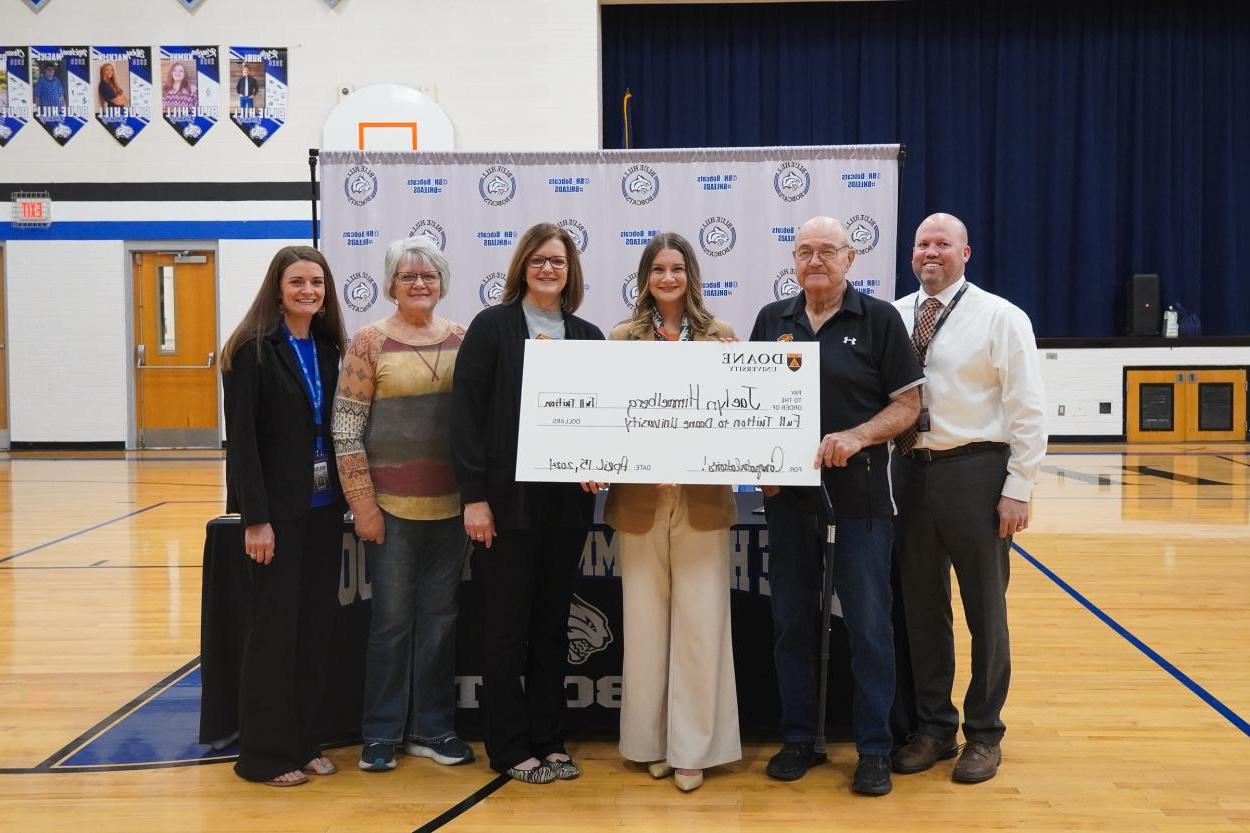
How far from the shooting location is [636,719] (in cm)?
300

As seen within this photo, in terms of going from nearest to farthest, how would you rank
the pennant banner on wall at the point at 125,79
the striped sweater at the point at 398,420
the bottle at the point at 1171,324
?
the striped sweater at the point at 398,420 < the pennant banner on wall at the point at 125,79 < the bottle at the point at 1171,324

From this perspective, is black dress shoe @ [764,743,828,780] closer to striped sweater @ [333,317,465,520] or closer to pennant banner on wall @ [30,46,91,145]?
striped sweater @ [333,317,465,520]

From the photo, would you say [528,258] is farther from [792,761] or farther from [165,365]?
[165,365]

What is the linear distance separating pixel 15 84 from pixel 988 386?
12.6 meters

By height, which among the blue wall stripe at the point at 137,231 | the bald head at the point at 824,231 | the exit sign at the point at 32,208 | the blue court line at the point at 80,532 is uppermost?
the exit sign at the point at 32,208

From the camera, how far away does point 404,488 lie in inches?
118

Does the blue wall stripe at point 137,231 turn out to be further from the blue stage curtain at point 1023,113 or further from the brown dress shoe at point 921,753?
the brown dress shoe at point 921,753

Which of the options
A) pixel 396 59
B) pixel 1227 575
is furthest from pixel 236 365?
pixel 396 59

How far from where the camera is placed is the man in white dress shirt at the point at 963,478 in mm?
2881

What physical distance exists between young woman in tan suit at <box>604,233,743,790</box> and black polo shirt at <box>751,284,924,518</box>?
0.30 m

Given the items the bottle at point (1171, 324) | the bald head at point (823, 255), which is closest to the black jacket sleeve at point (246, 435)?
the bald head at point (823, 255)

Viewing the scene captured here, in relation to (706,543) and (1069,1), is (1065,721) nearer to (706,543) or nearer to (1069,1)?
(706,543)

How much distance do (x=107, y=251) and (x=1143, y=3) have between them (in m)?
12.9

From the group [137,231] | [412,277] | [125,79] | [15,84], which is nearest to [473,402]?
[412,277]
